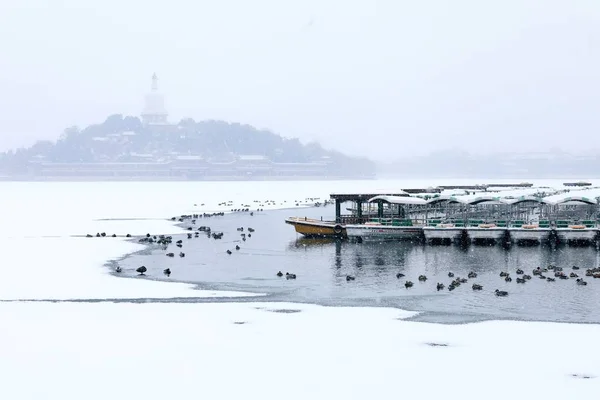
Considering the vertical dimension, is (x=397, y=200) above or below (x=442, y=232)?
above

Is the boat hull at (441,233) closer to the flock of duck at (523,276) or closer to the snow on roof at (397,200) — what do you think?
the snow on roof at (397,200)

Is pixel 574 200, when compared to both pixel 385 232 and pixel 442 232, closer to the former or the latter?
pixel 442 232

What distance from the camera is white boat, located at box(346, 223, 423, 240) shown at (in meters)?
48.1

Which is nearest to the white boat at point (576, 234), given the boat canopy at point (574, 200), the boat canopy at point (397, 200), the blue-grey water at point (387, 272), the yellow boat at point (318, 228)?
the blue-grey water at point (387, 272)

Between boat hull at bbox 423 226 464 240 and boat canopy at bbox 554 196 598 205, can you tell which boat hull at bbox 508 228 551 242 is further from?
boat canopy at bbox 554 196 598 205

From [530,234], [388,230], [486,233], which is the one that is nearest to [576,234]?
[530,234]

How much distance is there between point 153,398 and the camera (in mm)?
15430

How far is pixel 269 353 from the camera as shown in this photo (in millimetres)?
18719

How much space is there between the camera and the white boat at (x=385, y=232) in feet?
158

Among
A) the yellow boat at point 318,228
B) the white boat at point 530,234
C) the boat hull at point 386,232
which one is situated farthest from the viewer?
the yellow boat at point 318,228

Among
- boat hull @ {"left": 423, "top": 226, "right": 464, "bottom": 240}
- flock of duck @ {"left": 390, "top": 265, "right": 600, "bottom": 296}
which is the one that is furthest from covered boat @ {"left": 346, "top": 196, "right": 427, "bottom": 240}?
flock of duck @ {"left": 390, "top": 265, "right": 600, "bottom": 296}

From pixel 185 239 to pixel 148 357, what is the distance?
3171 cm

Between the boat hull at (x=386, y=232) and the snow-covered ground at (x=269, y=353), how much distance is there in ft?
73.3

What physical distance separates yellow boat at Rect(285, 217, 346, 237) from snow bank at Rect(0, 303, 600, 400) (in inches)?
1026
